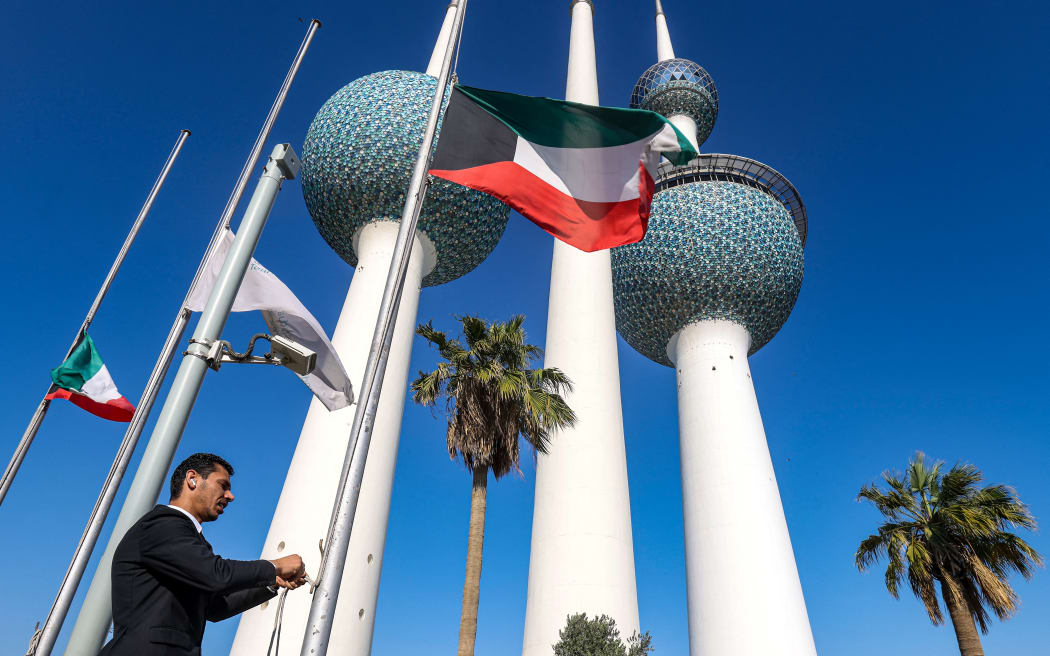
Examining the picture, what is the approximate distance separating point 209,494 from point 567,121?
6024mm

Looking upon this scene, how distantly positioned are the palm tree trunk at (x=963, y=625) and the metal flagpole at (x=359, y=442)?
54.5 feet

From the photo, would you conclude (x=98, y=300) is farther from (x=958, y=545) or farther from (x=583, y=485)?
(x=958, y=545)

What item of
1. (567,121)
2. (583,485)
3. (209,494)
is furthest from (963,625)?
(209,494)

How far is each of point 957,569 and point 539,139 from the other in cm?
1598

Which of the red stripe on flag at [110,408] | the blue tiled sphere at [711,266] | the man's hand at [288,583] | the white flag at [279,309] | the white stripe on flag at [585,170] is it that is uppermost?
the blue tiled sphere at [711,266]

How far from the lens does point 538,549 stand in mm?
17688

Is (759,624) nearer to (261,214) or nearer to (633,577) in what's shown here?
(633,577)

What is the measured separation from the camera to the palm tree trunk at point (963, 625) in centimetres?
1541

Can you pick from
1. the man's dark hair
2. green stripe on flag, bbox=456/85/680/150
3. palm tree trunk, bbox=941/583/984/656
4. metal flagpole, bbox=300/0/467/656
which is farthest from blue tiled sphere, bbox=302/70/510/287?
the man's dark hair

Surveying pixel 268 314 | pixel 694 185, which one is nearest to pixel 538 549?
pixel 268 314

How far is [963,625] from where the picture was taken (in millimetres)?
15836

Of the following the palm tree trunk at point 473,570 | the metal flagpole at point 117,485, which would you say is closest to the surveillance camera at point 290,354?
the metal flagpole at point 117,485

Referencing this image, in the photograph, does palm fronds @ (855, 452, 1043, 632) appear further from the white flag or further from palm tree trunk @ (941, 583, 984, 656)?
the white flag

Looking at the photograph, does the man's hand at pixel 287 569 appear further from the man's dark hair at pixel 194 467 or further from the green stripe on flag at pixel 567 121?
the green stripe on flag at pixel 567 121
